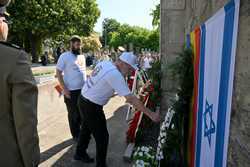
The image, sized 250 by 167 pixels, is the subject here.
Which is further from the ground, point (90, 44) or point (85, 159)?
point (90, 44)

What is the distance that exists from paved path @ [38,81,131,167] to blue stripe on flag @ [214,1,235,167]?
110 inches

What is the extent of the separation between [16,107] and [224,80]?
148cm

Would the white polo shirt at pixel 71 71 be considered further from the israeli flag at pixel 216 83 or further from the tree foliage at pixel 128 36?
the tree foliage at pixel 128 36

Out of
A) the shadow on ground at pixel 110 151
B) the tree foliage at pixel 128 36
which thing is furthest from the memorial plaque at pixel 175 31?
the tree foliage at pixel 128 36

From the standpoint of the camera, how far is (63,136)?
641 cm

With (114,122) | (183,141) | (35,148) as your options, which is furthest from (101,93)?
(114,122)

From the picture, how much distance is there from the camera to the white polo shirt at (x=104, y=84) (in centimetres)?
404

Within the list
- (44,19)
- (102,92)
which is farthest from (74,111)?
(44,19)

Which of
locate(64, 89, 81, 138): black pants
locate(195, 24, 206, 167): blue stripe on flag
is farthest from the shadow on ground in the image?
locate(195, 24, 206, 167): blue stripe on flag

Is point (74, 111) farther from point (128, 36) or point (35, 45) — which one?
point (128, 36)

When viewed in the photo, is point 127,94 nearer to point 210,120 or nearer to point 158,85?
point 210,120

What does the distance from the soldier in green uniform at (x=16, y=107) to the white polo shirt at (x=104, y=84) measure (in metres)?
1.93

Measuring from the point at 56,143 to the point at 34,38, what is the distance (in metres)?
35.5

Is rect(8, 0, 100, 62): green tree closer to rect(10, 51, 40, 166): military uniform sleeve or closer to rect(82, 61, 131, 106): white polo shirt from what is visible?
rect(82, 61, 131, 106): white polo shirt
